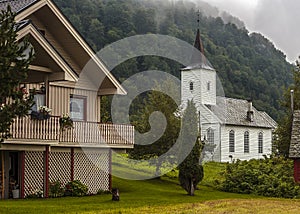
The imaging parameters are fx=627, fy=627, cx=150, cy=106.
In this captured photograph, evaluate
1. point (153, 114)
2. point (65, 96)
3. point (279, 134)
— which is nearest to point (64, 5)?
point (279, 134)

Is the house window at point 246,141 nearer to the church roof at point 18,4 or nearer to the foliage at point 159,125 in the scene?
the foliage at point 159,125

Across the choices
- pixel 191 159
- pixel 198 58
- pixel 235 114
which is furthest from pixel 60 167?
pixel 198 58

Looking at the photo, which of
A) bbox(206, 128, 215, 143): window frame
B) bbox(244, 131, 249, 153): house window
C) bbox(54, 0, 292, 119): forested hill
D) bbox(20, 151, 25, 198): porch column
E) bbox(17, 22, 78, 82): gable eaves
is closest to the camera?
bbox(17, 22, 78, 82): gable eaves

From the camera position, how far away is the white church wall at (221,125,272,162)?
67812mm

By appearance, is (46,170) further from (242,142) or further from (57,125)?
(242,142)

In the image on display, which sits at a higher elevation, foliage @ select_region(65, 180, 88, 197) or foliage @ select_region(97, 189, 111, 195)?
foliage @ select_region(65, 180, 88, 197)

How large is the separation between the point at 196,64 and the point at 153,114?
3580 cm

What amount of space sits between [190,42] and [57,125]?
9404cm

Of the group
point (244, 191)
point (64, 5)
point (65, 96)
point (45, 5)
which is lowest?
point (244, 191)

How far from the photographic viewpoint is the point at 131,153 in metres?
40.0

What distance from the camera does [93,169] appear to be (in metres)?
32.4

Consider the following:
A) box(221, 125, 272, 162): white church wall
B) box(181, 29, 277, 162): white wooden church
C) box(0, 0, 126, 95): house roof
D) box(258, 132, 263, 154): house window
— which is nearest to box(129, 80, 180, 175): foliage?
box(0, 0, 126, 95): house roof

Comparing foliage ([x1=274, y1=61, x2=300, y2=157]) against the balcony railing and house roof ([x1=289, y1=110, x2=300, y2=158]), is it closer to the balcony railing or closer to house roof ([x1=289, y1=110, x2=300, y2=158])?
house roof ([x1=289, y1=110, x2=300, y2=158])

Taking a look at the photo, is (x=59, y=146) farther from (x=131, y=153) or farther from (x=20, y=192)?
(x=131, y=153)
